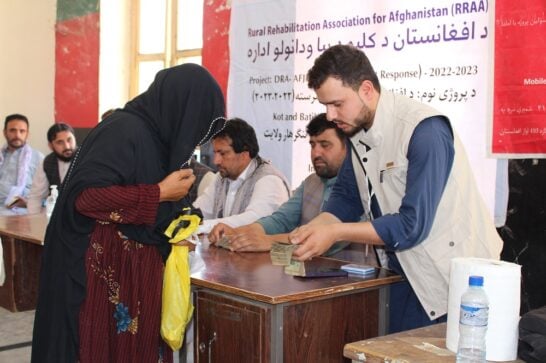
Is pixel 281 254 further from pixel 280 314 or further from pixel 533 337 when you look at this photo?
pixel 533 337

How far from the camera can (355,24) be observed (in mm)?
4355

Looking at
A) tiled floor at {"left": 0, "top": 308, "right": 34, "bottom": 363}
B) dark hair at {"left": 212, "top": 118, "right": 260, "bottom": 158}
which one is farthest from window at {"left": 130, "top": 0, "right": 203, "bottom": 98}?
tiled floor at {"left": 0, "top": 308, "right": 34, "bottom": 363}

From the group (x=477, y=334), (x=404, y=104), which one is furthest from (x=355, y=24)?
(x=477, y=334)

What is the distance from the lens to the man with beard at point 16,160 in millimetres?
6590

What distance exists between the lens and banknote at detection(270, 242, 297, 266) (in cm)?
268

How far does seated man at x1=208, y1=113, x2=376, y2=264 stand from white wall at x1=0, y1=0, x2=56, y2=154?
15.7 ft

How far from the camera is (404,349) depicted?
1.65 metres

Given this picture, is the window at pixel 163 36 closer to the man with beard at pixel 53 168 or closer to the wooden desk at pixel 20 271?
the man with beard at pixel 53 168

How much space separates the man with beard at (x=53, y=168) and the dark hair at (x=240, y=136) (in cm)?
213

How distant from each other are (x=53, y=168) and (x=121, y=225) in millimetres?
3579

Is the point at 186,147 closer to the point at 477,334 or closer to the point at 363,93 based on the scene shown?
the point at 363,93

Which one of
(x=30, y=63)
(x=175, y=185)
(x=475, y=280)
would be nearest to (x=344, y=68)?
(x=175, y=185)

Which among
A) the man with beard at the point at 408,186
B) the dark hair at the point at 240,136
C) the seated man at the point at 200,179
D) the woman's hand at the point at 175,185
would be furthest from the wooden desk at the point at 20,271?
the man with beard at the point at 408,186

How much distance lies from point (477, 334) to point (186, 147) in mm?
1234
